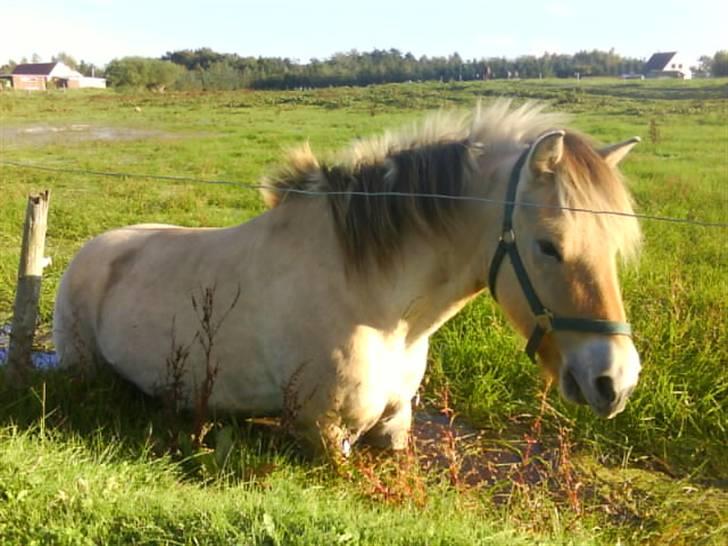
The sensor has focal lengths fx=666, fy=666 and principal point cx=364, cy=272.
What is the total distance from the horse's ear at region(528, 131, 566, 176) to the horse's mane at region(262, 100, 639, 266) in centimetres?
14

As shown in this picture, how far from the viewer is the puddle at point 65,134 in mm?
20281

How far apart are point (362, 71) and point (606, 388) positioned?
242ft

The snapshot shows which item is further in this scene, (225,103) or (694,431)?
(225,103)

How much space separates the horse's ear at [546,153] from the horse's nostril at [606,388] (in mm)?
759

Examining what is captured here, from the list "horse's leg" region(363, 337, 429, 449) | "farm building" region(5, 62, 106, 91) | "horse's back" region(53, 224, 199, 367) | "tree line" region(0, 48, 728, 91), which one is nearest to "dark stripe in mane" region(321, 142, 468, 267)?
"horse's leg" region(363, 337, 429, 449)

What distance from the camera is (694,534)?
292 centimetres

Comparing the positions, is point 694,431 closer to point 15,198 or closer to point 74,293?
point 74,293

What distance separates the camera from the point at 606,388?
2264 mm

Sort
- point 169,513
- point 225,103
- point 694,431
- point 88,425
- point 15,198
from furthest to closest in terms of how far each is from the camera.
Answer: point 225,103
point 15,198
point 694,431
point 88,425
point 169,513

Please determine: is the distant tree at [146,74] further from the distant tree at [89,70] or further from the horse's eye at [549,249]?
the horse's eye at [549,249]

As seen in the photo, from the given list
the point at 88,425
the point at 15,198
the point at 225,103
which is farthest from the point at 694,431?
the point at 225,103

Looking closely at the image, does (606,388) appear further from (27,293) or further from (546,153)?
(27,293)

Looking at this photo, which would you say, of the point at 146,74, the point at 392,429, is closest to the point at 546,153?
the point at 392,429

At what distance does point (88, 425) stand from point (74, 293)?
960mm
